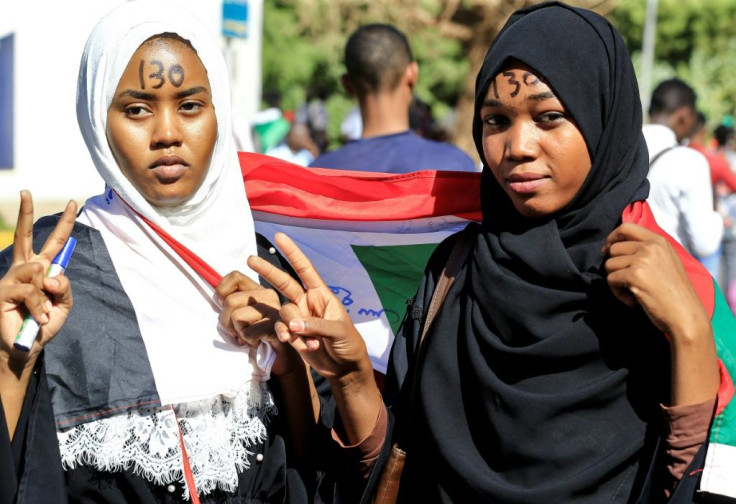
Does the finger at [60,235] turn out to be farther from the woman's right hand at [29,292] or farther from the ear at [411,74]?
the ear at [411,74]

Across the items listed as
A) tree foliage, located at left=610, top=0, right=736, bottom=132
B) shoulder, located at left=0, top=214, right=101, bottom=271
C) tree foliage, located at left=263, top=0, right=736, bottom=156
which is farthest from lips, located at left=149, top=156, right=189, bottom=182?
tree foliage, located at left=610, top=0, right=736, bottom=132

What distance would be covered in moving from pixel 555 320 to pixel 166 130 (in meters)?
1.07

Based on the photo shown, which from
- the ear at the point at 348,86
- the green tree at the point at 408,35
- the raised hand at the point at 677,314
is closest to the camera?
the raised hand at the point at 677,314

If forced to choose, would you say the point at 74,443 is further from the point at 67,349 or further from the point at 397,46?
the point at 397,46

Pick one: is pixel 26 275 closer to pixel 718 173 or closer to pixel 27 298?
pixel 27 298

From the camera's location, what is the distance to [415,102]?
34.8ft

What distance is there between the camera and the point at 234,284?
257 cm

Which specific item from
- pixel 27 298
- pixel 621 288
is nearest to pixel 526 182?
pixel 621 288

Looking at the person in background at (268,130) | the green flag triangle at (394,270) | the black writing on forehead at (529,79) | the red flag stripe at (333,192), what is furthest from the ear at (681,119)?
the person in background at (268,130)

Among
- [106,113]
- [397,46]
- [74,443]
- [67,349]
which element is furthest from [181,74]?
[397,46]

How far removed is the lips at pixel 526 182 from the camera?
2.28 m

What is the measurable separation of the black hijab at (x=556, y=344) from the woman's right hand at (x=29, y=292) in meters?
0.87

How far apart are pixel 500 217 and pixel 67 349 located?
3.60 ft

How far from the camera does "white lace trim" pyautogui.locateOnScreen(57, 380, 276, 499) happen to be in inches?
94.4
